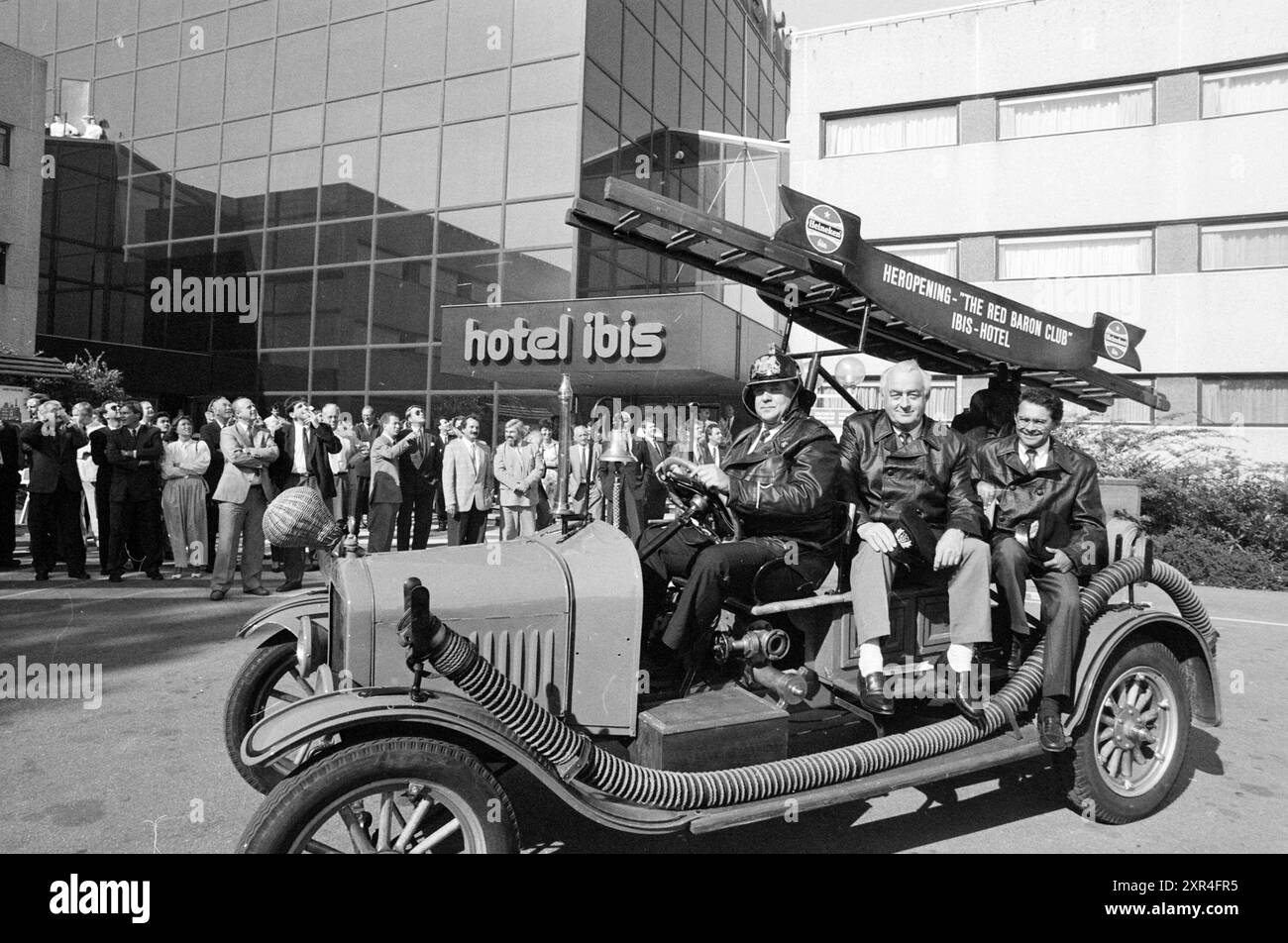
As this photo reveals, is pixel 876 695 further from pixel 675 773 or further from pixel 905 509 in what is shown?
pixel 675 773

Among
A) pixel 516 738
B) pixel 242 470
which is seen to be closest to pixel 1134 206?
pixel 242 470

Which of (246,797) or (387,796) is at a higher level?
(387,796)

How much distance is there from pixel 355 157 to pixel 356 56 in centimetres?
250

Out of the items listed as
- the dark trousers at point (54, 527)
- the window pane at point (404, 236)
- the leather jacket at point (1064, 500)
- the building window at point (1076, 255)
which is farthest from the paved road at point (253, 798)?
the window pane at point (404, 236)

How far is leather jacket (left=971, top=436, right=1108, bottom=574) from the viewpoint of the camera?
4.00 m

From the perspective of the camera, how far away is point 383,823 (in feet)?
8.89

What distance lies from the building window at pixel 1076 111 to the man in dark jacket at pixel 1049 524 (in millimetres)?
14937

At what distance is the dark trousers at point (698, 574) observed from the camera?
341 cm

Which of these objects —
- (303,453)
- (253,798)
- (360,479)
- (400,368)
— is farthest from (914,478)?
(400,368)

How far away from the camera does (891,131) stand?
1761 cm

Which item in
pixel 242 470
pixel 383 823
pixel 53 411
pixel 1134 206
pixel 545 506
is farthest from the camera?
pixel 1134 206

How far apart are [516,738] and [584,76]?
17995 mm

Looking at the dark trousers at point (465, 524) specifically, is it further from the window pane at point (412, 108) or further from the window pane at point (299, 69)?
the window pane at point (299, 69)

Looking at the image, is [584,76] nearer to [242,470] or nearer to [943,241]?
Answer: [943,241]
